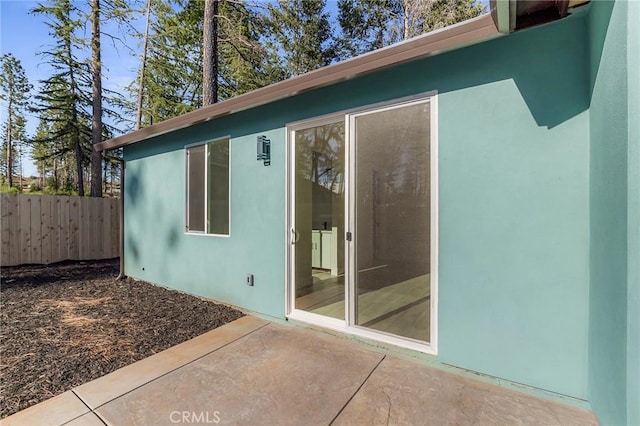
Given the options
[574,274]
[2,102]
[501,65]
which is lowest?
[574,274]

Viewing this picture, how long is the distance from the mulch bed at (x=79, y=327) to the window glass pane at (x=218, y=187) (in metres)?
1.12

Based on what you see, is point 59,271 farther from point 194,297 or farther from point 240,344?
point 240,344

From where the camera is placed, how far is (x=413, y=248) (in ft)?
8.73

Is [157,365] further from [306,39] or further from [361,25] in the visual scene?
[361,25]

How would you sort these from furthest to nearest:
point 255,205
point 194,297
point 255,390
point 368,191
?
point 194,297 → point 255,205 → point 368,191 → point 255,390

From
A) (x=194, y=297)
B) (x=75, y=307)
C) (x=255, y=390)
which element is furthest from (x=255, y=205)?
(x=75, y=307)

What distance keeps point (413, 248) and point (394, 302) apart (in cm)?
56

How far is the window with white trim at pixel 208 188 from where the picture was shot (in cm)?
425

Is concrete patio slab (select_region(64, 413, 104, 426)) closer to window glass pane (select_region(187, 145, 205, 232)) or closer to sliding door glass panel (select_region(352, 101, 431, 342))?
sliding door glass panel (select_region(352, 101, 431, 342))

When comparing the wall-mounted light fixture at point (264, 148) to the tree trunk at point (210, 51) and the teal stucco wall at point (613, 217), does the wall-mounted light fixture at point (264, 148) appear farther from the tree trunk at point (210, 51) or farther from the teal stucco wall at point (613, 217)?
the tree trunk at point (210, 51)

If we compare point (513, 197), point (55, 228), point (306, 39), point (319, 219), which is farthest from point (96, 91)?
point (513, 197)

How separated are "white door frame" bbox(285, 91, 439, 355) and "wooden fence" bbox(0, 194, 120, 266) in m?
6.97

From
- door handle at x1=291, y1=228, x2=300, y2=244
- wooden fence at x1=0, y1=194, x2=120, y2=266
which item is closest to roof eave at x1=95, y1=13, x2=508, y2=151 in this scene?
door handle at x1=291, y1=228, x2=300, y2=244

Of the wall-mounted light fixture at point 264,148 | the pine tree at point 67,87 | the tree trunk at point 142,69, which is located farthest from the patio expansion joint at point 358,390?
the pine tree at point 67,87
